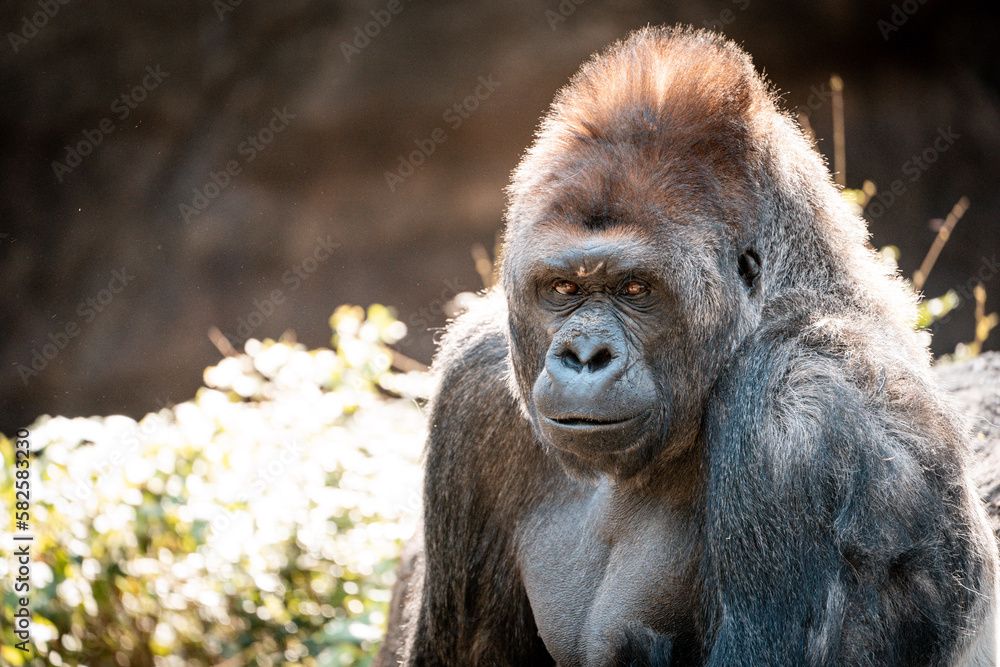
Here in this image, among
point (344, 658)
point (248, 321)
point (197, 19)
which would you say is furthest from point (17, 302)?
point (344, 658)

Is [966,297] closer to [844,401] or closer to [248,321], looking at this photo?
[248,321]

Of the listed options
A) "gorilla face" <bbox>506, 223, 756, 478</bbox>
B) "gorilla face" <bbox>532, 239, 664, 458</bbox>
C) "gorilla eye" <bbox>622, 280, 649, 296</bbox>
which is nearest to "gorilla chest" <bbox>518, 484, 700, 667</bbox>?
"gorilla face" <bbox>506, 223, 756, 478</bbox>

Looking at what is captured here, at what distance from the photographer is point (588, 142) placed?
3.23 m

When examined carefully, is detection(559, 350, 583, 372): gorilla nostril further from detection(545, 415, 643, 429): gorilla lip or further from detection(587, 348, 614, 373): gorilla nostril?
detection(545, 415, 643, 429): gorilla lip

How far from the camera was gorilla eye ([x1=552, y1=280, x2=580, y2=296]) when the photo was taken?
10.4 feet

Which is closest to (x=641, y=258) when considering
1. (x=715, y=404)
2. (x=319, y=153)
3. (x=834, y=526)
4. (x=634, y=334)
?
(x=634, y=334)

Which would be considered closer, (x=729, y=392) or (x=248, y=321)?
(x=729, y=392)

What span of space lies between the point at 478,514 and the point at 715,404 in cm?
116

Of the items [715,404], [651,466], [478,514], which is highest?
[715,404]

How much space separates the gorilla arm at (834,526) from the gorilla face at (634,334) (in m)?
0.22

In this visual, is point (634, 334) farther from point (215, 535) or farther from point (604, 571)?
point (215, 535)

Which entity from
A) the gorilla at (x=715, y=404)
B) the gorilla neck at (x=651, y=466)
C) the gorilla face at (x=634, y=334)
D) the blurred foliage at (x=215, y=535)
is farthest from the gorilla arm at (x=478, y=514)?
the blurred foliage at (x=215, y=535)

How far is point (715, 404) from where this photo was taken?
3035mm

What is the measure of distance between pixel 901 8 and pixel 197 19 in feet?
26.3
